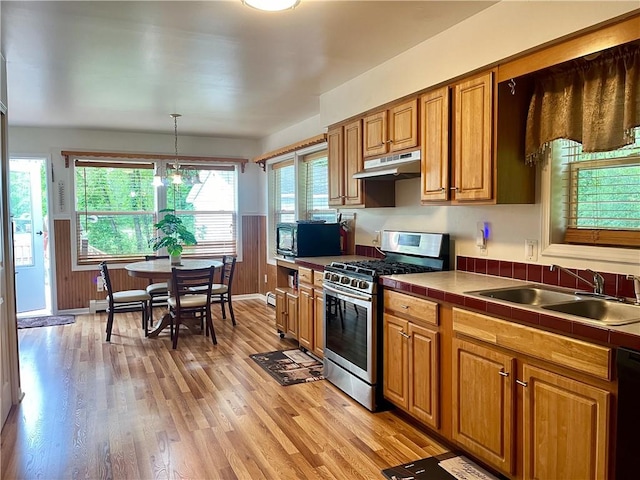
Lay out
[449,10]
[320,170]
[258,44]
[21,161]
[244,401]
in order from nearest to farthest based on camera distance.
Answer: [449,10] → [258,44] → [244,401] → [320,170] → [21,161]

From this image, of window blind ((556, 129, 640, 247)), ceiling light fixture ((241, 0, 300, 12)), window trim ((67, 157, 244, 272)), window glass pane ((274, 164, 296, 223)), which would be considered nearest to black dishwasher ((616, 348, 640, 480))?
window blind ((556, 129, 640, 247))

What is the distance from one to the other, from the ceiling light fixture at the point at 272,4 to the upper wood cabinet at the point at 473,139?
112cm

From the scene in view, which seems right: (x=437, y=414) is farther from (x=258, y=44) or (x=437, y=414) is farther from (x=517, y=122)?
(x=258, y=44)

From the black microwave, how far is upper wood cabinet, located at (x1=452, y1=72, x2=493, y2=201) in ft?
6.34

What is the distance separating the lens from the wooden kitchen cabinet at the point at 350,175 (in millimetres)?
3938

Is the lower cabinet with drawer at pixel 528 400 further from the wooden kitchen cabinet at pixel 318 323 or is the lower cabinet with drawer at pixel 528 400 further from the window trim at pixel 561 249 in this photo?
the wooden kitchen cabinet at pixel 318 323

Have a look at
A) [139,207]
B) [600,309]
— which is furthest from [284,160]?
[600,309]

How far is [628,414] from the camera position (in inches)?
65.5

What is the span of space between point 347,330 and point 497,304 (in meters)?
1.47

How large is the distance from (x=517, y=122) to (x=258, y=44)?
170cm

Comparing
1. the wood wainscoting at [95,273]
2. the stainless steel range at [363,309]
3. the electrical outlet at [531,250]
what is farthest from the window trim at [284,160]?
the electrical outlet at [531,250]

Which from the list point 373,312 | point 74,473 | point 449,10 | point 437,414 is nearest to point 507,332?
point 437,414

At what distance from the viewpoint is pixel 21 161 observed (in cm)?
611

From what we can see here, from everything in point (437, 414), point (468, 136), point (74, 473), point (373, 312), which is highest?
point (468, 136)
